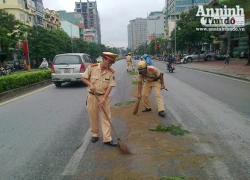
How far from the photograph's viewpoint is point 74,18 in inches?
4663

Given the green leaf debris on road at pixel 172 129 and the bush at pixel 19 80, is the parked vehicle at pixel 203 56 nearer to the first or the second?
the bush at pixel 19 80

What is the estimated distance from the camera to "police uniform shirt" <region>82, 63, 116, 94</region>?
14.0ft

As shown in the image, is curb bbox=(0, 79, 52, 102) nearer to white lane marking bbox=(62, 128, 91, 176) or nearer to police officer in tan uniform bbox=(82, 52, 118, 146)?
white lane marking bbox=(62, 128, 91, 176)

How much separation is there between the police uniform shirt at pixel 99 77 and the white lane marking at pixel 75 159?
942 mm

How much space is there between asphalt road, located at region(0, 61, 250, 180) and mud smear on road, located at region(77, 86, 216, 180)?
0.04m

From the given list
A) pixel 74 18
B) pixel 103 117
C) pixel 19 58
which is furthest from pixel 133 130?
pixel 74 18

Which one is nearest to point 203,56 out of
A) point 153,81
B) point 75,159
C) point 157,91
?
point 153,81

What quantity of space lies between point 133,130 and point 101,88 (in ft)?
4.10

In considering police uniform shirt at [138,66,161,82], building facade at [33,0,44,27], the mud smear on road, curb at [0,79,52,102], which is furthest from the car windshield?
building facade at [33,0,44,27]

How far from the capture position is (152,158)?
3.68 meters

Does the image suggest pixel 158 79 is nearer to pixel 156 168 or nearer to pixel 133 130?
pixel 133 130

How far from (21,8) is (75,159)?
52257 mm

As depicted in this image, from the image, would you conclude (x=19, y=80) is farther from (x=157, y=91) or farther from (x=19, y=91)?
(x=157, y=91)
